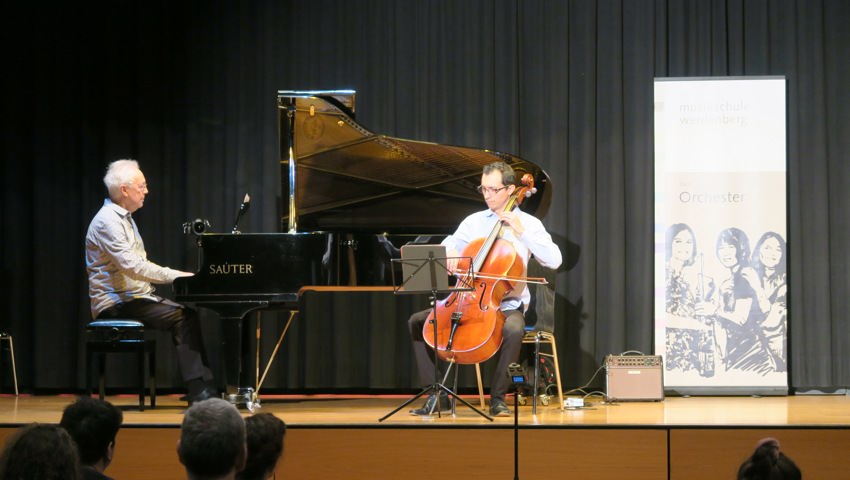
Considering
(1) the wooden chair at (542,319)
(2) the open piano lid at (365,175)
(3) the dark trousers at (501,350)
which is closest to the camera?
(3) the dark trousers at (501,350)

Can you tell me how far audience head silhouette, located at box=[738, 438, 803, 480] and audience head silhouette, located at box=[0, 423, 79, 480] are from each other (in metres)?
1.71

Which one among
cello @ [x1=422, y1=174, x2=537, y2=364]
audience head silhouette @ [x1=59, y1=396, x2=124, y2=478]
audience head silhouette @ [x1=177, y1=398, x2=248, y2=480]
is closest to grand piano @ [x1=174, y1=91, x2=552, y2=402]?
cello @ [x1=422, y1=174, x2=537, y2=364]

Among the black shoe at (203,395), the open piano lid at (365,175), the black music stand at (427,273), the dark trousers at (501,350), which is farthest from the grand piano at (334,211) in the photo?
the black music stand at (427,273)

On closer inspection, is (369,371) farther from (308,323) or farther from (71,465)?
(71,465)

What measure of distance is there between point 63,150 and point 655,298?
14.3 feet

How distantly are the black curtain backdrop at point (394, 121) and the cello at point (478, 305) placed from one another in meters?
1.97

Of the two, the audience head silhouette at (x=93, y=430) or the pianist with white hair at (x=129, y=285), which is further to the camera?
the pianist with white hair at (x=129, y=285)

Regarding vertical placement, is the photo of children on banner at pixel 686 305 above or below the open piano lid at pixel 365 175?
below

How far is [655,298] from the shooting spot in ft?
22.0

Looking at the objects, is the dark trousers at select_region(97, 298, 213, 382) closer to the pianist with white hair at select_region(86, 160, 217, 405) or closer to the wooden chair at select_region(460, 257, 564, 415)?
the pianist with white hair at select_region(86, 160, 217, 405)

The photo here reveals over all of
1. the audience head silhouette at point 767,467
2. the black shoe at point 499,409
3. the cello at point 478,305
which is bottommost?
the black shoe at point 499,409

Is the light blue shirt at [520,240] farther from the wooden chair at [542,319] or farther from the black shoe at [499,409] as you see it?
the black shoe at [499,409]

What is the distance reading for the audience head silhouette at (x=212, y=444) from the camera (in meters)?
2.49

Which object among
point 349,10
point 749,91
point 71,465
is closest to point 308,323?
point 349,10
